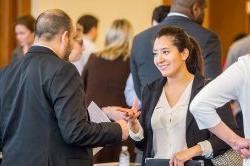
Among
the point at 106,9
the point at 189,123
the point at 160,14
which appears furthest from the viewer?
the point at 106,9

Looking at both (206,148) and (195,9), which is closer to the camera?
(206,148)

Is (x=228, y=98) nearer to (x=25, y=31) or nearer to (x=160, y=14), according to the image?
(x=160, y=14)

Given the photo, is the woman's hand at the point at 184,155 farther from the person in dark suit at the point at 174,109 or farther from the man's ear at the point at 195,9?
the man's ear at the point at 195,9

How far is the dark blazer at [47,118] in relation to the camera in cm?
269

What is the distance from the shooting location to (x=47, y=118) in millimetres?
2729

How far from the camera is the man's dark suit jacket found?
3.78 metres

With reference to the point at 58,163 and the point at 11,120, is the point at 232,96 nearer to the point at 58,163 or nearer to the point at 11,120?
the point at 58,163

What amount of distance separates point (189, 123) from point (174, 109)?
116 mm

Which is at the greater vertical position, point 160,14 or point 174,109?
point 160,14

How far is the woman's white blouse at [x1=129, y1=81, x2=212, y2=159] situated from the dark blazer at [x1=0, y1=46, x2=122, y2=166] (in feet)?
0.97

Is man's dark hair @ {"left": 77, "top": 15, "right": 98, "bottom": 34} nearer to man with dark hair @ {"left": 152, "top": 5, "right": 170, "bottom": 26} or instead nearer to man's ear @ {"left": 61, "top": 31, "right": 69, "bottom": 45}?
man with dark hair @ {"left": 152, "top": 5, "right": 170, "bottom": 26}

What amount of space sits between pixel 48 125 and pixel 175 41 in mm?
803

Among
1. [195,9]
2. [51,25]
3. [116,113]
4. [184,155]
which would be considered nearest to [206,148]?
[184,155]

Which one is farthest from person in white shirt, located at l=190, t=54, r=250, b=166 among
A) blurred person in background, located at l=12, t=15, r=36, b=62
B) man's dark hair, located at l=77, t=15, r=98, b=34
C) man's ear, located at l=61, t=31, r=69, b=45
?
man's dark hair, located at l=77, t=15, r=98, b=34
